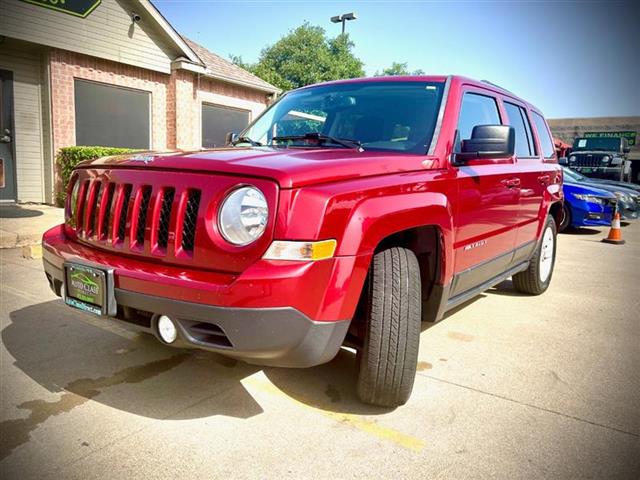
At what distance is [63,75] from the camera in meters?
9.73

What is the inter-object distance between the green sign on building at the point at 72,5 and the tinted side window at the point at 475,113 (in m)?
8.94

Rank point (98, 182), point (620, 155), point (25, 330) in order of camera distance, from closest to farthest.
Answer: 1. point (98, 182)
2. point (25, 330)
3. point (620, 155)

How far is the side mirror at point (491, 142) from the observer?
114 inches

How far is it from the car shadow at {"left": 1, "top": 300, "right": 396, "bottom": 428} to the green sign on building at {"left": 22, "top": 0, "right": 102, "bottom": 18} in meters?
7.90

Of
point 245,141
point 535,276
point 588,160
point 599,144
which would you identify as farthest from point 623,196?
point 245,141

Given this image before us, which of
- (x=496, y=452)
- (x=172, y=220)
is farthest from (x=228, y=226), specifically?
(x=496, y=452)

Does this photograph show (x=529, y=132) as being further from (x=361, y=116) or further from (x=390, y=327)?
(x=390, y=327)

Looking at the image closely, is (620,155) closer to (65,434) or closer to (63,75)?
(63,75)

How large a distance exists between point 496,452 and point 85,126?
10294 millimetres

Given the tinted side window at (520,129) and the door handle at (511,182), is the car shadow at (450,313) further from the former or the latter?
the tinted side window at (520,129)

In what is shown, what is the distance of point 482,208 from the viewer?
3.31 meters

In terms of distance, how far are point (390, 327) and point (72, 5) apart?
10.1 meters

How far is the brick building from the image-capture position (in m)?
9.38

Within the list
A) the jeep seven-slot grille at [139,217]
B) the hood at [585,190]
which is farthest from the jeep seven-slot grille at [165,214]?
the hood at [585,190]
